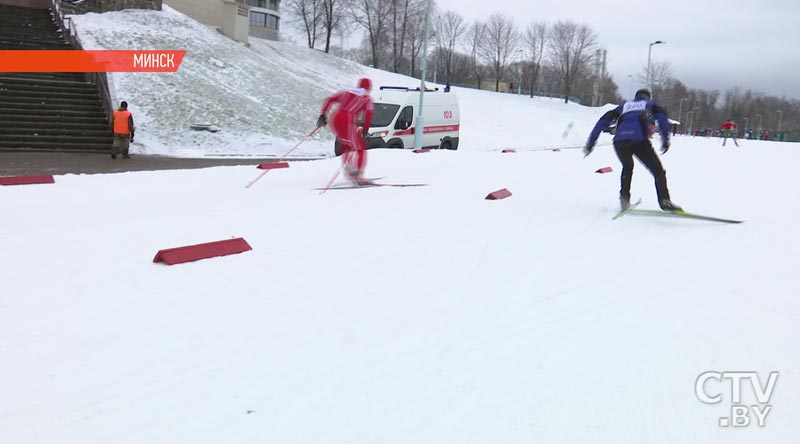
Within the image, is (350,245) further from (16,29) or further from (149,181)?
(16,29)

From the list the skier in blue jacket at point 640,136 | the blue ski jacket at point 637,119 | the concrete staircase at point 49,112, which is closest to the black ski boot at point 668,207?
the skier in blue jacket at point 640,136

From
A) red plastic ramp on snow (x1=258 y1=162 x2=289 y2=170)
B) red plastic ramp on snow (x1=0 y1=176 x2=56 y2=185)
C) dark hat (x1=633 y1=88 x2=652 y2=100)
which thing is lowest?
red plastic ramp on snow (x1=0 y1=176 x2=56 y2=185)

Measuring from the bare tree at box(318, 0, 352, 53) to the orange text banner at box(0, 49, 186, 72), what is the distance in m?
35.2

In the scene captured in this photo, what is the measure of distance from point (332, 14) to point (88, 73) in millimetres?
41138

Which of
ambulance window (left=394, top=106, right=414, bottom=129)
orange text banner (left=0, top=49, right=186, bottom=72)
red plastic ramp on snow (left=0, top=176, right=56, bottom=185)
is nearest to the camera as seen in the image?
red plastic ramp on snow (left=0, top=176, right=56, bottom=185)

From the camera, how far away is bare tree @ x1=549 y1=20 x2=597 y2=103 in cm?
7369

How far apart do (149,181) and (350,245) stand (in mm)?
5092

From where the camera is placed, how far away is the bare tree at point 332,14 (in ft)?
188

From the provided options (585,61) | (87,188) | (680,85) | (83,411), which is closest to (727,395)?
(83,411)

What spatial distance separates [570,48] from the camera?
242 ft

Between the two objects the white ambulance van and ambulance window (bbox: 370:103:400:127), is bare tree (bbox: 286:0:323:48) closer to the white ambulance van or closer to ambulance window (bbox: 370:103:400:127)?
the white ambulance van

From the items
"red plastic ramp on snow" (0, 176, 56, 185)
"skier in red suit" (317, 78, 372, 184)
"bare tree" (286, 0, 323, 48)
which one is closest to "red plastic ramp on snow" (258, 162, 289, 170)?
"skier in red suit" (317, 78, 372, 184)

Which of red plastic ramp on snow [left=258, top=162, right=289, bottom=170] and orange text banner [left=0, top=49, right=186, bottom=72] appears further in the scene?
orange text banner [left=0, top=49, right=186, bottom=72]

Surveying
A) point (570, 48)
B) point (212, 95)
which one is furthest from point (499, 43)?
Answer: point (212, 95)
